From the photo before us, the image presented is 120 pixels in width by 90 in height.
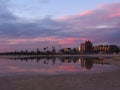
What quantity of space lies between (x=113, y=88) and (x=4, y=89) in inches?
333

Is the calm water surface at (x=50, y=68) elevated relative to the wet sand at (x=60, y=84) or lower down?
lower down

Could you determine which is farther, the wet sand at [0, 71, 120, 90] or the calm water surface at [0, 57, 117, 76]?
the calm water surface at [0, 57, 117, 76]

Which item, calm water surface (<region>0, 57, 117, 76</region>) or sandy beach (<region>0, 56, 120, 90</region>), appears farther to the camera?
calm water surface (<region>0, 57, 117, 76</region>)

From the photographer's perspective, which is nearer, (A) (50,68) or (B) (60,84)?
(B) (60,84)

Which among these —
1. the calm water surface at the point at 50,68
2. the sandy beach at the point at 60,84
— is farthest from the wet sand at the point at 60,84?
the calm water surface at the point at 50,68

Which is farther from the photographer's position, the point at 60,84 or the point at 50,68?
the point at 50,68

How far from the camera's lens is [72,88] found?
70.8 feet

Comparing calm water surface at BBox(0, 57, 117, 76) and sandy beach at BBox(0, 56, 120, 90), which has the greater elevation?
sandy beach at BBox(0, 56, 120, 90)

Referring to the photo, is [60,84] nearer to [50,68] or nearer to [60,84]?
[60,84]

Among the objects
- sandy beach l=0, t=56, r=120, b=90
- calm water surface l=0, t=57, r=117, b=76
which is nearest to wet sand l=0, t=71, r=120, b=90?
sandy beach l=0, t=56, r=120, b=90

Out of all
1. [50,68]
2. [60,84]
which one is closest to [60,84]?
[60,84]

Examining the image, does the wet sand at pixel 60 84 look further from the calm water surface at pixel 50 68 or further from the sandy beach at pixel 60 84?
the calm water surface at pixel 50 68

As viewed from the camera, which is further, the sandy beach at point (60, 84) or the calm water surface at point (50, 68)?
the calm water surface at point (50, 68)

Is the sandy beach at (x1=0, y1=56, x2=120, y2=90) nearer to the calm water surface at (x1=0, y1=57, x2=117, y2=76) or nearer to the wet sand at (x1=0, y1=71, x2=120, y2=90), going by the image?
the wet sand at (x1=0, y1=71, x2=120, y2=90)
